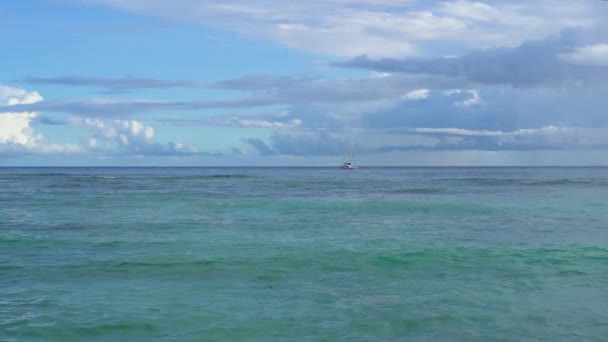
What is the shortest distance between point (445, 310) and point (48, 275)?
1029cm

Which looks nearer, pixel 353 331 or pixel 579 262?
pixel 353 331

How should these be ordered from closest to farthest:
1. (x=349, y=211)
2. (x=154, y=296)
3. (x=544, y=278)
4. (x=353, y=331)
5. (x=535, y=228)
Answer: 1. (x=353, y=331)
2. (x=154, y=296)
3. (x=544, y=278)
4. (x=535, y=228)
5. (x=349, y=211)

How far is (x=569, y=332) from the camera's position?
36.4 feet

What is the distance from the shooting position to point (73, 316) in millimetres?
12031

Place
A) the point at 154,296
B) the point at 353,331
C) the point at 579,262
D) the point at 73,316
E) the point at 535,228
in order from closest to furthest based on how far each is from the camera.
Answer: the point at 353,331
the point at 73,316
the point at 154,296
the point at 579,262
the point at 535,228

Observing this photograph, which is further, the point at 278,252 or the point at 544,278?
the point at 278,252

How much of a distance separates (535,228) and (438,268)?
1149 centimetres

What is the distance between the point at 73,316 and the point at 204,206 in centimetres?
2657

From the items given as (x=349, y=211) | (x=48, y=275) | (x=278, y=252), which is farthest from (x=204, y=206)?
(x=48, y=275)

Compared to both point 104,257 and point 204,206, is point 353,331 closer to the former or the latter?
point 104,257

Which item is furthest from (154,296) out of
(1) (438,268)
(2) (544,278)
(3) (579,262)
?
(3) (579,262)

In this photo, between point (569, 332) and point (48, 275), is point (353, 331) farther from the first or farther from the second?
point (48, 275)

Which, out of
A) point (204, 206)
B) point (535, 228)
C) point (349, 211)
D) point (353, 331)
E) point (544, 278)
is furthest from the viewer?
point (204, 206)

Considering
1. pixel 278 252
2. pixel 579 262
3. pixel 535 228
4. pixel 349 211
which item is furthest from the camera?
pixel 349 211
